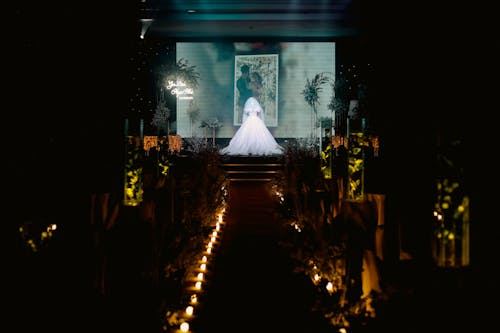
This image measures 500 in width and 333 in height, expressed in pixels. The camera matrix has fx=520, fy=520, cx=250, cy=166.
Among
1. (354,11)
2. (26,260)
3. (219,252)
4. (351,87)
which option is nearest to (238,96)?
(351,87)

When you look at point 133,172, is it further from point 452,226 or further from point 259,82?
point 259,82

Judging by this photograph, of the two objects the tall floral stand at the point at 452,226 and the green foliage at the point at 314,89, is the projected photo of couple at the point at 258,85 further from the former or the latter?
the tall floral stand at the point at 452,226

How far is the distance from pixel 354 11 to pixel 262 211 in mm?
10083

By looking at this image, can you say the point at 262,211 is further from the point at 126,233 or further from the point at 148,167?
the point at 126,233

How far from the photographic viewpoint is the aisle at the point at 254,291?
381 cm

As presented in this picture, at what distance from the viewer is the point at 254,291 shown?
4500 millimetres

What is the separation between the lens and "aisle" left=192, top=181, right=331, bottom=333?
381 cm

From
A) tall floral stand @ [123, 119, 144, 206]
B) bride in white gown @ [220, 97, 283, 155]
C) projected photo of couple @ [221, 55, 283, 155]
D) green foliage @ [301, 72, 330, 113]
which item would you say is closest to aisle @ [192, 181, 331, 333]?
tall floral stand @ [123, 119, 144, 206]

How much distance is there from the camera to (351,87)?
62.4ft

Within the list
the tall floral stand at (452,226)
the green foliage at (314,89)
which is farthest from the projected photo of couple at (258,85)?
the tall floral stand at (452,226)

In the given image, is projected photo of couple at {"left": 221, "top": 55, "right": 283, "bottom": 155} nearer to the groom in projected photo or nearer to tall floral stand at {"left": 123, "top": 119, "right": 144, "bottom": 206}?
the groom in projected photo

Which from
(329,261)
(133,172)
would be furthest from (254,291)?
(133,172)

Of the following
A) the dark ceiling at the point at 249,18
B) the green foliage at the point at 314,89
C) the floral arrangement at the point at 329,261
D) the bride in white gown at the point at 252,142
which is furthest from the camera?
the green foliage at the point at 314,89

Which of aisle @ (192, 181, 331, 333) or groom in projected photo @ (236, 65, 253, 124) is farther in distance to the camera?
groom in projected photo @ (236, 65, 253, 124)
